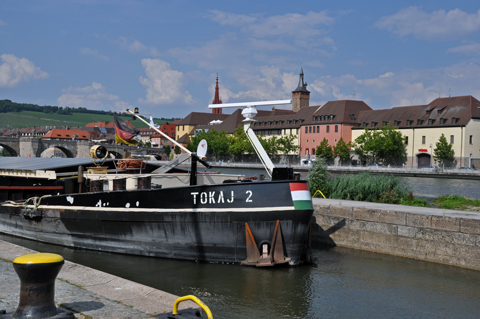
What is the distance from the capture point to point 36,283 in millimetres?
4965

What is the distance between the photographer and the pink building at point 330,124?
318 ft

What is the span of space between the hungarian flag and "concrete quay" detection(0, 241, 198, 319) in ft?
24.5

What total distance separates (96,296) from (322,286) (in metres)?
5.96

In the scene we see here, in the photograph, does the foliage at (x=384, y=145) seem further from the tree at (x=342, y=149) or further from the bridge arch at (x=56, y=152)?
the bridge arch at (x=56, y=152)

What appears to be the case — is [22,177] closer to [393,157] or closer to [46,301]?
[46,301]

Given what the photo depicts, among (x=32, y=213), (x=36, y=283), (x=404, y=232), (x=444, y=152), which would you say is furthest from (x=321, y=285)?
(x=444, y=152)

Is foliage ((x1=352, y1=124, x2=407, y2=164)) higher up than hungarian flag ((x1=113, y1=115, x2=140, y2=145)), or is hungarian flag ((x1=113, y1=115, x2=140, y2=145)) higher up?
foliage ((x1=352, y1=124, x2=407, y2=164))

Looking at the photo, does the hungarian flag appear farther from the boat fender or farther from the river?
the river

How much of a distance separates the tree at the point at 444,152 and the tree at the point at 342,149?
64.6ft

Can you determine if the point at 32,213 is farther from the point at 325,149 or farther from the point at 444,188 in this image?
the point at 325,149

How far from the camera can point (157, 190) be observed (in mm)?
12414

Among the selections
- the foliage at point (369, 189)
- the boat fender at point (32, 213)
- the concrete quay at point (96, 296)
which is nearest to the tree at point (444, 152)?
the foliage at point (369, 189)

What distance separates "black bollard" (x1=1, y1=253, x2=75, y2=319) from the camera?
4879 mm

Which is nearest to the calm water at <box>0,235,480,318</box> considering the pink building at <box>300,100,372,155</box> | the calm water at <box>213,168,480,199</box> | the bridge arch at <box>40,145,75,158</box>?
the calm water at <box>213,168,480,199</box>
